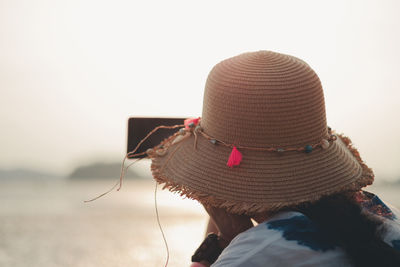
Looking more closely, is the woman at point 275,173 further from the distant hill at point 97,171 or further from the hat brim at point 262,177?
the distant hill at point 97,171

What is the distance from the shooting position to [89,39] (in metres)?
1.76

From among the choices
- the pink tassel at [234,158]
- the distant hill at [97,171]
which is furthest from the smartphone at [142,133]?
the distant hill at [97,171]

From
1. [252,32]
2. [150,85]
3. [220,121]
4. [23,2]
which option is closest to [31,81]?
[23,2]

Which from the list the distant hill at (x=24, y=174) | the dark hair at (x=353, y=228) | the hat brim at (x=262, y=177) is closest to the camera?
the dark hair at (x=353, y=228)

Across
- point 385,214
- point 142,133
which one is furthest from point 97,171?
point 385,214

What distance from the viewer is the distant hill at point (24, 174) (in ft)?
6.70

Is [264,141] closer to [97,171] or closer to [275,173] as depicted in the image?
[275,173]

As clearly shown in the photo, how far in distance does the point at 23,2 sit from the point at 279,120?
1367 millimetres

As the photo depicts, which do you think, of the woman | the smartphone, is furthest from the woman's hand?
the smartphone

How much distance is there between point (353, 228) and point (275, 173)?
166mm

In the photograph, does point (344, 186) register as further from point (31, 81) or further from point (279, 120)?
point (31, 81)

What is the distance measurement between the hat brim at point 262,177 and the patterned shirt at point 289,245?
0.18 ft

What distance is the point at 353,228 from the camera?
713mm

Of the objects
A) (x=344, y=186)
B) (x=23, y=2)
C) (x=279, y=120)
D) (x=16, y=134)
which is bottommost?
(x=16, y=134)
